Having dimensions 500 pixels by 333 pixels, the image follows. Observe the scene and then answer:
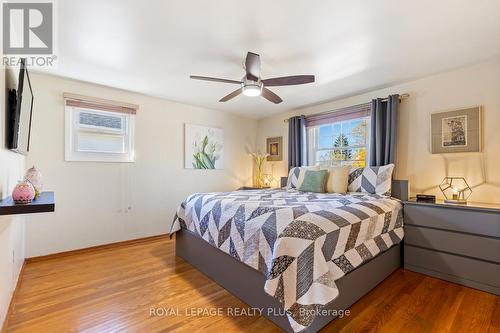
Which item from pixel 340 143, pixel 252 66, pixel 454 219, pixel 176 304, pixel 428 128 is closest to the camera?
pixel 176 304

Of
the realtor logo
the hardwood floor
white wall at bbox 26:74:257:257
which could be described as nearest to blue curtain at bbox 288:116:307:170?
white wall at bbox 26:74:257:257

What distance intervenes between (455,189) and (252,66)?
2.63 m

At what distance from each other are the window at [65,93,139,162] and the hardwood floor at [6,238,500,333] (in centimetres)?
144

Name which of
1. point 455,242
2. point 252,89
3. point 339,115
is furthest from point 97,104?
point 455,242

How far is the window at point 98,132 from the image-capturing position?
121 inches

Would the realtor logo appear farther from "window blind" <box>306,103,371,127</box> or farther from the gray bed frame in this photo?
"window blind" <box>306,103,371,127</box>

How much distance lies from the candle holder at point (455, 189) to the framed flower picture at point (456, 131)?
338mm

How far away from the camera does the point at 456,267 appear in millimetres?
2236

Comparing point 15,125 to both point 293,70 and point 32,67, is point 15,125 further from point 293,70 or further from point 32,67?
point 293,70

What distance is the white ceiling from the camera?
5.56 ft

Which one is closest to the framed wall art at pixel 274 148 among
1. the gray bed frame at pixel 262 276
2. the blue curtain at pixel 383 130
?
the blue curtain at pixel 383 130

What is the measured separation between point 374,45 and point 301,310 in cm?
231

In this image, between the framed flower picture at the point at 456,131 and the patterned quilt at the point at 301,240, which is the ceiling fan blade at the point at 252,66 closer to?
the patterned quilt at the point at 301,240

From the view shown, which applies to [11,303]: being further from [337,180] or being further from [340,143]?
[340,143]
